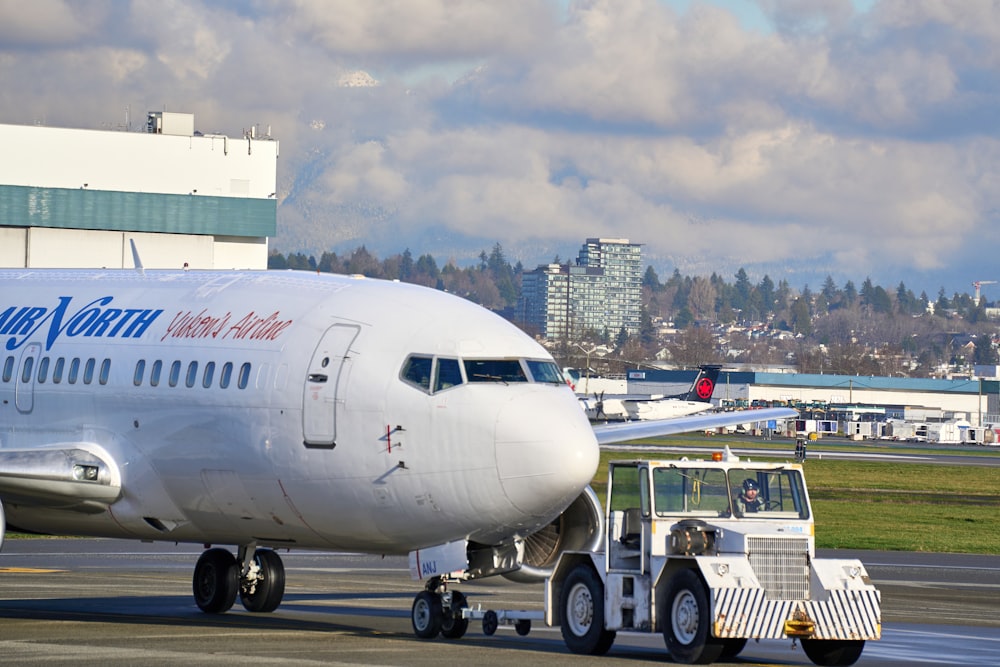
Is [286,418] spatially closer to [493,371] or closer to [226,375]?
[226,375]

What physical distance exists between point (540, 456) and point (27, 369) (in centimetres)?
1012

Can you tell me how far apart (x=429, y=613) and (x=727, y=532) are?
447cm

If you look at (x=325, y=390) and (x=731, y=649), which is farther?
(x=325, y=390)

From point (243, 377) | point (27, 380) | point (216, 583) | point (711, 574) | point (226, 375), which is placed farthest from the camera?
point (216, 583)

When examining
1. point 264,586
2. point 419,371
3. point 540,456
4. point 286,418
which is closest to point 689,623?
point 540,456

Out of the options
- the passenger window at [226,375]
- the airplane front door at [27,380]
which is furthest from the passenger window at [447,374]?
the airplane front door at [27,380]

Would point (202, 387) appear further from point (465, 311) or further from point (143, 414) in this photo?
point (465, 311)

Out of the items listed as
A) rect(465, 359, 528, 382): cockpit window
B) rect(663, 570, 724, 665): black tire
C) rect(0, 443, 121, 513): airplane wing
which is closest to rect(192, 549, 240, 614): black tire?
rect(0, 443, 121, 513): airplane wing

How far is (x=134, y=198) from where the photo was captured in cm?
9594

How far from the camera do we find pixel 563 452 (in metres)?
21.2

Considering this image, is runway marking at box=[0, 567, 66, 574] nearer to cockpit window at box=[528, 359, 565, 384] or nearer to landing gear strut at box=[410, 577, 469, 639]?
landing gear strut at box=[410, 577, 469, 639]

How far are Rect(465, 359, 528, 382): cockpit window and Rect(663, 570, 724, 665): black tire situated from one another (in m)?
3.58

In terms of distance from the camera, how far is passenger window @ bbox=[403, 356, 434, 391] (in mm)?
22141

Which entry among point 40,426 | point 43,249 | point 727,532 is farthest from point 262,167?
point 727,532
